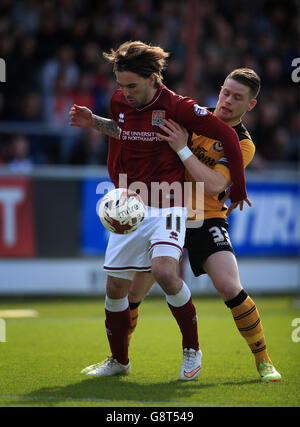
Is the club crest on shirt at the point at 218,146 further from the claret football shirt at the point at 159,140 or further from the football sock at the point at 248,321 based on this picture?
the football sock at the point at 248,321

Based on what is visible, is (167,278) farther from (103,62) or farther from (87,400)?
(103,62)

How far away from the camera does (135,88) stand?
5055mm

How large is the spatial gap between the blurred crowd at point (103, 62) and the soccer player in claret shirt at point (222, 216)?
5.52 metres

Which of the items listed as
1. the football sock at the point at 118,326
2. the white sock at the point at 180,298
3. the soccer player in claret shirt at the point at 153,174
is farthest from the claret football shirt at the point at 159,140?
the football sock at the point at 118,326

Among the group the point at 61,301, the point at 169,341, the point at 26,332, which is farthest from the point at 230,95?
the point at 61,301

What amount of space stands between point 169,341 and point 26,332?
157 centimetres

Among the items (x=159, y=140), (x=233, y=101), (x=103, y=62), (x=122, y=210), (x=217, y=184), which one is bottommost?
(x=122, y=210)

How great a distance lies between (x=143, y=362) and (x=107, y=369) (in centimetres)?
67

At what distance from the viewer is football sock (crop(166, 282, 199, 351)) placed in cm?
519

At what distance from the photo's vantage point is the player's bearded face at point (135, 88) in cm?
502

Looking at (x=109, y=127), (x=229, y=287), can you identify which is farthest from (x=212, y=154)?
(x=229, y=287)

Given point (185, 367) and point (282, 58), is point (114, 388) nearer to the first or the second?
point (185, 367)

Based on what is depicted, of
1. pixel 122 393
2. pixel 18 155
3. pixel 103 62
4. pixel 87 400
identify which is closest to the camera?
pixel 87 400

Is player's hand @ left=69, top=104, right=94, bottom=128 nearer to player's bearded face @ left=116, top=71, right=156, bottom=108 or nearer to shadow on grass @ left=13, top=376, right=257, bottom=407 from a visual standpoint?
player's bearded face @ left=116, top=71, right=156, bottom=108
